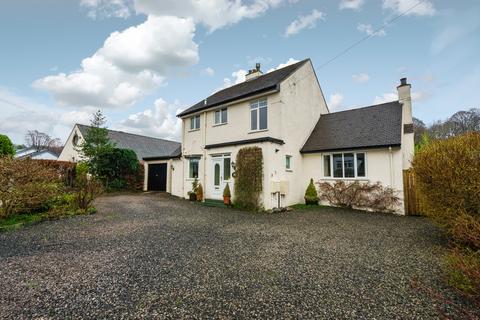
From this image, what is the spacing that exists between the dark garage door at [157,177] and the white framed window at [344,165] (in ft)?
41.8

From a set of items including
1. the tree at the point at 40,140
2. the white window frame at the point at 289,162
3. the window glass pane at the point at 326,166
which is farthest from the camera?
the tree at the point at 40,140

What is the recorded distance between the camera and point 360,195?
36.1 feet

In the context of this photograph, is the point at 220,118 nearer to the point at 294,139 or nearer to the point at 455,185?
the point at 294,139

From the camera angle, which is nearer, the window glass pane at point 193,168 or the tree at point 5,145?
the tree at point 5,145

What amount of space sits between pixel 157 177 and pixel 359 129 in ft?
51.7

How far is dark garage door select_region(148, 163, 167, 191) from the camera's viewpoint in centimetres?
1822

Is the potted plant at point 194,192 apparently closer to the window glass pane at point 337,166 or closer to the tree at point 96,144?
the window glass pane at point 337,166

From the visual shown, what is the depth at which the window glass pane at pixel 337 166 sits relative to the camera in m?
11.9

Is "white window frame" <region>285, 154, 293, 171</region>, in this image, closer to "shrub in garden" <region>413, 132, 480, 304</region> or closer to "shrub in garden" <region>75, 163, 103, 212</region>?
"shrub in garden" <region>413, 132, 480, 304</region>

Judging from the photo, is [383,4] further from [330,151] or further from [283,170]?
[283,170]

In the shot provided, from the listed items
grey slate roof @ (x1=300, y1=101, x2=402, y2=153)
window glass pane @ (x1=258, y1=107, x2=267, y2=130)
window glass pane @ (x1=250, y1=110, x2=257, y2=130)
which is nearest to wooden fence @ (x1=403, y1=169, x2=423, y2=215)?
grey slate roof @ (x1=300, y1=101, x2=402, y2=153)

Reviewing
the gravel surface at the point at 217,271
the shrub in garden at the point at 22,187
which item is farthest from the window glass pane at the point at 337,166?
the shrub in garden at the point at 22,187

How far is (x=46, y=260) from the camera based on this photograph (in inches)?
177

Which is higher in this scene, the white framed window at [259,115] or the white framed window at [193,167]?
the white framed window at [259,115]
